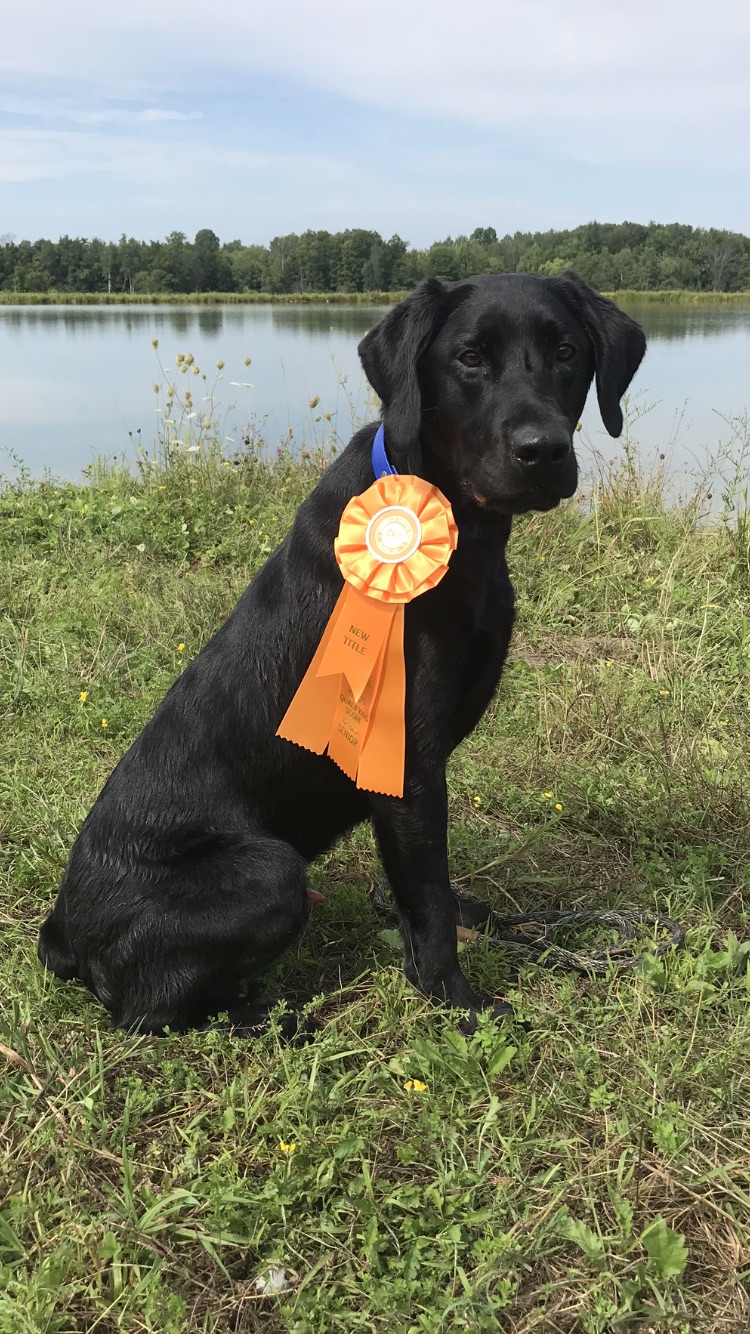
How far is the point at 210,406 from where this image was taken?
675 centimetres

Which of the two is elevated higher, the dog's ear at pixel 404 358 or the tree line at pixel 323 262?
the tree line at pixel 323 262

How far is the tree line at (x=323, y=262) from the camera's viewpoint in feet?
57.2

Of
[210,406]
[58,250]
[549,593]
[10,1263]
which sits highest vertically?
[58,250]

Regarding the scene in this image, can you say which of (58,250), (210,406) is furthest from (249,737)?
(58,250)

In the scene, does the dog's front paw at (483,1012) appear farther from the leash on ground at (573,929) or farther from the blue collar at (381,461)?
the blue collar at (381,461)

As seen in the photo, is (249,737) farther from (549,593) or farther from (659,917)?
(549,593)

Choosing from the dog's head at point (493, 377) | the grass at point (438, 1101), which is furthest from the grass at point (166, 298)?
the dog's head at point (493, 377)

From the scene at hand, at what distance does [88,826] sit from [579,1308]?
4.63 feet

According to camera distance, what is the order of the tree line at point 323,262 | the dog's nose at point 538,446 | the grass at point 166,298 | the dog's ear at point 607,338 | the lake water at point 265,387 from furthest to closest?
the grass at point 166,298 → the tree line at point 323,262 → the lake water at point 265,387 → the dog's ear at point 607,338 → the dog's nose at point 538,446

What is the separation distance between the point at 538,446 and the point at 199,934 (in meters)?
1.31

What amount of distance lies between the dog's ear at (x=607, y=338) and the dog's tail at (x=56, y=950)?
1853 millimetres

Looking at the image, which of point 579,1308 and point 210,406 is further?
point 210,406

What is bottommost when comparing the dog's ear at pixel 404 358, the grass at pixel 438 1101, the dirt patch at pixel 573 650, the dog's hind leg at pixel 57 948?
the grass at pixel 438 1101

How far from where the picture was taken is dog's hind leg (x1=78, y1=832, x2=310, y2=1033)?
1.90 meters
